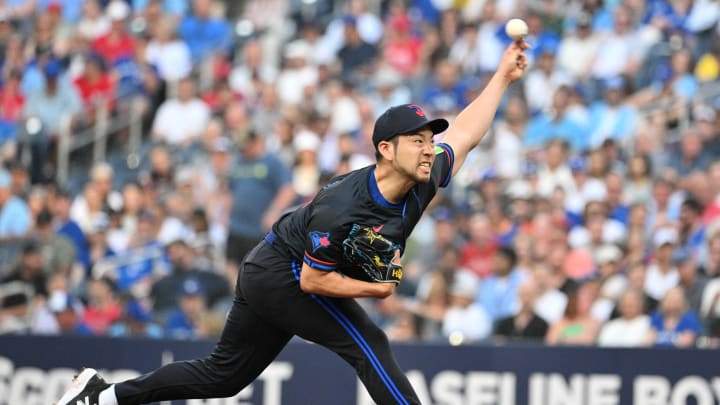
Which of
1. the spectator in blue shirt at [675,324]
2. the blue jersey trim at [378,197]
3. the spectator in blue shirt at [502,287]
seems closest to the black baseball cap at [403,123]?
the blue jersey trim at [378,197]

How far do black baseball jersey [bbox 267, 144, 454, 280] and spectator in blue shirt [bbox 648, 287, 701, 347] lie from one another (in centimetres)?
416

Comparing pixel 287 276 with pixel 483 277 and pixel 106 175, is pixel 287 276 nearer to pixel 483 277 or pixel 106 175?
pixel 483 277

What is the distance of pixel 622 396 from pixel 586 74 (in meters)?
6.26

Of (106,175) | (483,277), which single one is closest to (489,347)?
(483,277)

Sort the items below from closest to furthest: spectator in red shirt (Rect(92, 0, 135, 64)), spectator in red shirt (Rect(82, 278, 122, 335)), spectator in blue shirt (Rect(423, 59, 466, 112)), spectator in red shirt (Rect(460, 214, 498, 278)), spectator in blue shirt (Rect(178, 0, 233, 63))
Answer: spectator in red shirt (Rect(82, 278, 122, 335)) → spectator in red shirt (Rect(460, 214, 498, 278)) → spectator in blue shirt (Rect(423, 59, 466, 112)) → spectator in blue shirt (Rect(178, 0, 233, 63)) → spectator in red shirt (Rect(92, 0, 135, 64))

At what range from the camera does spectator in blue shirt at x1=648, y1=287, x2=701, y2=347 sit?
10797mm

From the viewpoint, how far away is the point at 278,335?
301 inches

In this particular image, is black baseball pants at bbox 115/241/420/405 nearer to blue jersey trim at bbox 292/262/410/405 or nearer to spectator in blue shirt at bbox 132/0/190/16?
blue jersey trim at bbox 292/262/410/405

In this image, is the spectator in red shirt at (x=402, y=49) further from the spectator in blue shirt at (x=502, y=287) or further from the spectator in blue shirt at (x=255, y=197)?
the spectator in blue shirt at (x=502, y=287)

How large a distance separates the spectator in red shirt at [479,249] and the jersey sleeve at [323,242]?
591cm

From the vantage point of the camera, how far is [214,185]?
1507 cm

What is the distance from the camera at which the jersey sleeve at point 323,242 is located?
23.0 ft

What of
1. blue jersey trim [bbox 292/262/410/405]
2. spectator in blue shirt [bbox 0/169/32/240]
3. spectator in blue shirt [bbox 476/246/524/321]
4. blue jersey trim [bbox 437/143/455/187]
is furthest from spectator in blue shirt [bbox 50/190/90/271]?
blue jersey trim [bbox 437/143/455/187]

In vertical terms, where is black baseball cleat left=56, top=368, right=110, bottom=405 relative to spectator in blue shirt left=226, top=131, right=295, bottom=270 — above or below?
below
